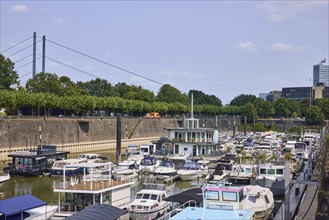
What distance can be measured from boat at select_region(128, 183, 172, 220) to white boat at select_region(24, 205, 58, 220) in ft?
12.7

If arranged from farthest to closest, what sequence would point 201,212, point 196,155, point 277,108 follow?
point 277,108 < point 196,155 < point 201,212

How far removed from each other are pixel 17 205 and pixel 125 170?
20.6m

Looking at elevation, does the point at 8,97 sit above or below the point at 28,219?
above

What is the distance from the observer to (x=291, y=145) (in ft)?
216

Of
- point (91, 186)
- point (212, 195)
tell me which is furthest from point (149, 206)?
point (212, 195)

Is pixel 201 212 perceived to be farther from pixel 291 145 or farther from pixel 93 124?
pixel 93 124

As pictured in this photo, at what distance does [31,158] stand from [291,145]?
123ft

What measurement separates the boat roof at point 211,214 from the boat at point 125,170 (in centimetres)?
1987

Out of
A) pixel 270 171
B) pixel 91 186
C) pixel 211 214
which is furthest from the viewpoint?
pixel 270 171

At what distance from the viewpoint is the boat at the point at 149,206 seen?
79.4 ft

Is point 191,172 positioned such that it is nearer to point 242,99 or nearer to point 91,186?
point 91,186

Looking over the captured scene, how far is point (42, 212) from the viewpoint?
2216cm

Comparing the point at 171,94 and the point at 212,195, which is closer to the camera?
the point at 212,195

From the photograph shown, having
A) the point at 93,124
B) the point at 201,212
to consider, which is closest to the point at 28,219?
the point at 201,212
